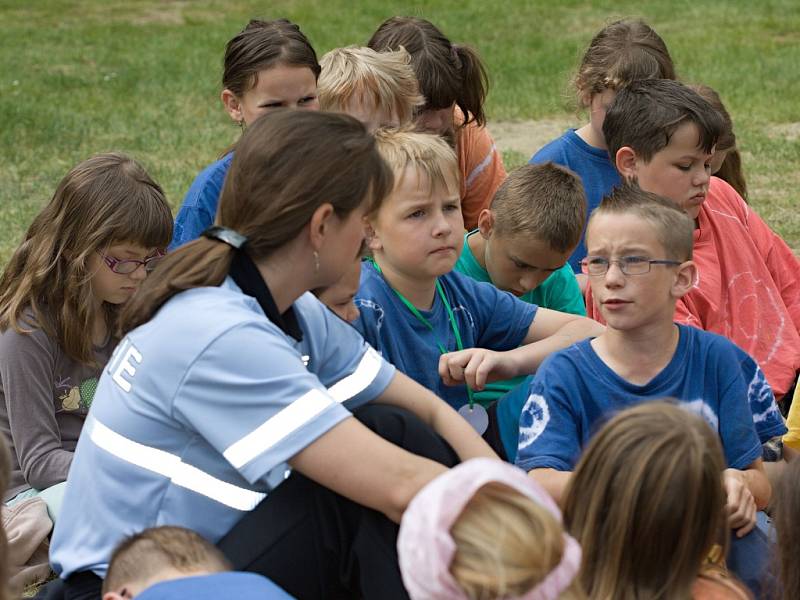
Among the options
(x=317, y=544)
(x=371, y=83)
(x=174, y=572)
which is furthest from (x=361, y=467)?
(x=371, y=83)

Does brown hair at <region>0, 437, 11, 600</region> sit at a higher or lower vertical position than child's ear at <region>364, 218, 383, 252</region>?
lower

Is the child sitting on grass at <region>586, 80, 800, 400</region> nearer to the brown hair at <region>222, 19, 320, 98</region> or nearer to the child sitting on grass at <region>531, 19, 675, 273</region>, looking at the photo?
the child sitting on grass at <region>531, 19, 675, 273</region>

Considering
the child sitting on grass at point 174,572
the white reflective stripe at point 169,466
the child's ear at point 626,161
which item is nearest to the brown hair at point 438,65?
the child's ear at point 626,161

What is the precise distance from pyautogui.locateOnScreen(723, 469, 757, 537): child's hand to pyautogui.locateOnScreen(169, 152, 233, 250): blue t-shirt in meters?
1.80

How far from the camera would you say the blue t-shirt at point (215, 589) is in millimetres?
2043

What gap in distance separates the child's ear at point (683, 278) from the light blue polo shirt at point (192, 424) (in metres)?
0.97

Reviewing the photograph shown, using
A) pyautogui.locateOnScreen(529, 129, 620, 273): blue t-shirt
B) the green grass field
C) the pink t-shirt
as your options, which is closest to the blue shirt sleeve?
the pink t-shirt

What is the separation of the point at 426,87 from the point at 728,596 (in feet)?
8.64

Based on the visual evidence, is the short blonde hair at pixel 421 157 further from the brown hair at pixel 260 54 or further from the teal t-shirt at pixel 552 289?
the brown hair at pixel 260 54

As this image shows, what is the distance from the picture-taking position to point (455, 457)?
106 inches

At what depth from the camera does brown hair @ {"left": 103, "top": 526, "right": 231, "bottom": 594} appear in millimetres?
2199

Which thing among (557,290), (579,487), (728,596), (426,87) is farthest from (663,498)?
(426,87)

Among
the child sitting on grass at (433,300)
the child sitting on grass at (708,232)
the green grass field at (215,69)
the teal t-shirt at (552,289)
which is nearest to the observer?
the child sitting on grass at (433,300)

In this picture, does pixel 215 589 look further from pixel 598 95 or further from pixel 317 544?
pixel 598 95
